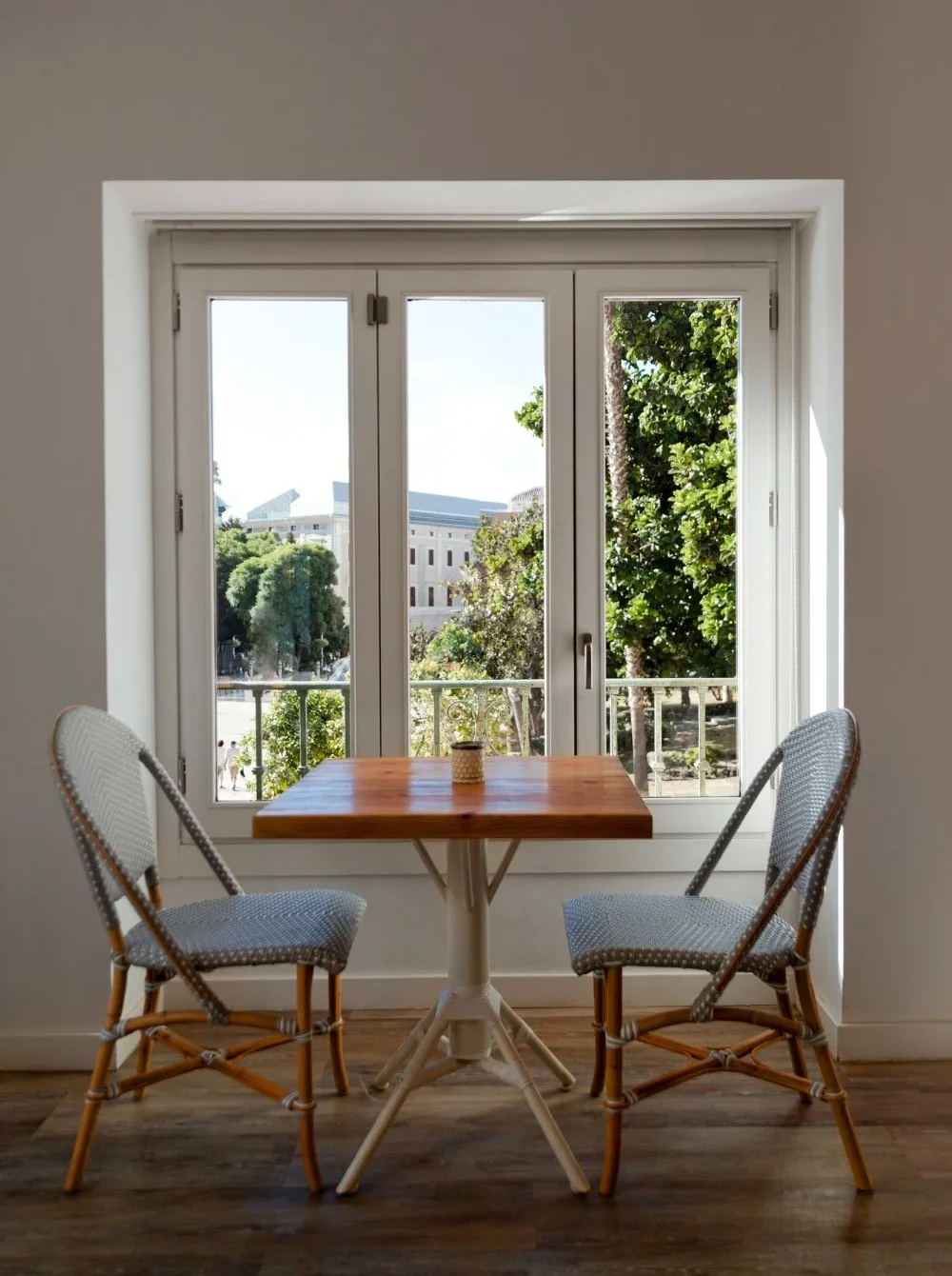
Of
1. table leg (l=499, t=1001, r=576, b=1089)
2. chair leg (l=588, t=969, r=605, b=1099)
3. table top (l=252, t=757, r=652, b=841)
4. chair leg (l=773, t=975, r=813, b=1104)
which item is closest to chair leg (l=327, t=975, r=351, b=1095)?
table leg (l=499, t=1001, r=576, b=1089)

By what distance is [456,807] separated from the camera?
2.06 metres

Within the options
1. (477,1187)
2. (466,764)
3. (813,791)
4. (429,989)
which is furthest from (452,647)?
(477,1187)

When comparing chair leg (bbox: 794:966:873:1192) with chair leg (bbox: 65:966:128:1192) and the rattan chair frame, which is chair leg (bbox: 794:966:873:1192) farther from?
chair leg (bbox: 65:966:128:1192)

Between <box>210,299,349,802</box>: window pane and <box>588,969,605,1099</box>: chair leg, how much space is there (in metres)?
1.15

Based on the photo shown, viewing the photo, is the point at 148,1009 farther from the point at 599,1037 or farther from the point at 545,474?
the point at 545,474

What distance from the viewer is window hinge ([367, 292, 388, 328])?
3.14 m

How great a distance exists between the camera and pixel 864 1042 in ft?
9.29

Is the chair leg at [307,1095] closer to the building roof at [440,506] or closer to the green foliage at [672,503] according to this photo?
the green foliage at [672,503]

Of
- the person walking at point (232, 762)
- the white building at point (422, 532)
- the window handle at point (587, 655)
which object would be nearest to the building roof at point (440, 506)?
the white building at point (422, 532)

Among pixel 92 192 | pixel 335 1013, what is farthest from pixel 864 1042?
pixel 92 192

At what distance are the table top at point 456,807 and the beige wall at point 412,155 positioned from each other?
2.86 ft

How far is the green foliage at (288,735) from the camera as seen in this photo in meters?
3.22

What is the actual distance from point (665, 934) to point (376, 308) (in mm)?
1993

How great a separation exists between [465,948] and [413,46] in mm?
2294
